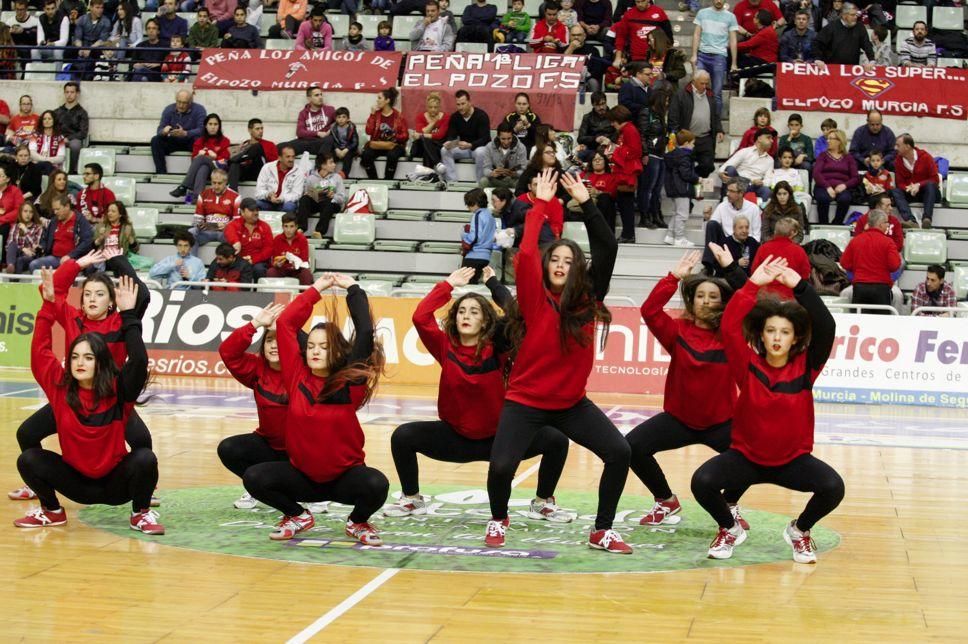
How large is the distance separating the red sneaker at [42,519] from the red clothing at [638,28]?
50.2 feet

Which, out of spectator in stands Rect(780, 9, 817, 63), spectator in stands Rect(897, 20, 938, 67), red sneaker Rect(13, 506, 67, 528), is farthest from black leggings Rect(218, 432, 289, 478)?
spectator in stands Rect(897, 20, 938, 67)

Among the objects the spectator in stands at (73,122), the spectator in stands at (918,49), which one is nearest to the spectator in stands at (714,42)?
the spectator in stands at (918,49)

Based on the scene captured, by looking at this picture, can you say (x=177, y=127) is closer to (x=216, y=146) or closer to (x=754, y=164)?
(x=216, y=146)

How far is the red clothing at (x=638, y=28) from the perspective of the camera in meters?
22.1

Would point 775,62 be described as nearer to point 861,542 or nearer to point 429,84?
point 429,84

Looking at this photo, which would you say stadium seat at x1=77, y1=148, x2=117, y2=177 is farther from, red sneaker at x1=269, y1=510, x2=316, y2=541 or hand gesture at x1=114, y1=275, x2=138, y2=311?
red sneaker at x1=269, y1=510, x2=316, y2=541

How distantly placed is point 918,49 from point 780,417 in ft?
53.0

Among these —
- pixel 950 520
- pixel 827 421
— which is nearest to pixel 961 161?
pixel 827 421

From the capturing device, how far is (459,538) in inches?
340

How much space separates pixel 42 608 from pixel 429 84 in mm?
16448

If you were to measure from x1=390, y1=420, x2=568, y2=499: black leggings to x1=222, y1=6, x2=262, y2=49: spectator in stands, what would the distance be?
51.8ft

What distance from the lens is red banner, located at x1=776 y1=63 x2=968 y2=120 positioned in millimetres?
21750

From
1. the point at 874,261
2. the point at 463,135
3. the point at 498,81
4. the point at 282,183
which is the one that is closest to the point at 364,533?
the point at 874,261

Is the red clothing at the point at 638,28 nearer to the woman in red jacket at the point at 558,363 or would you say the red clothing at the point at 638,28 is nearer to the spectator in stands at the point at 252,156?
the spectator in stands at the point at 252,156
